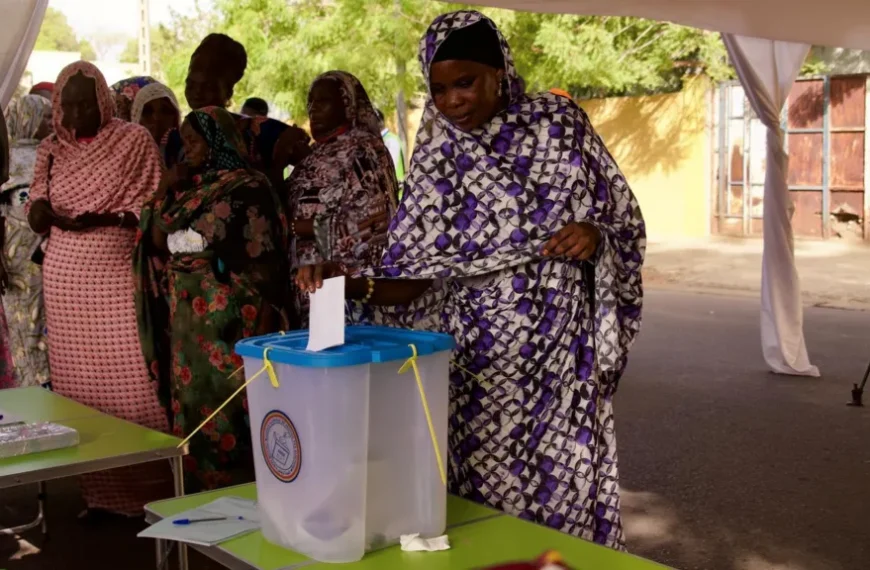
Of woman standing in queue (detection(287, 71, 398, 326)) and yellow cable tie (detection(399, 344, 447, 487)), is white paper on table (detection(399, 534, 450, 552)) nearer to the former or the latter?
yellow cable tie (detection(399, 344, 447, 487))

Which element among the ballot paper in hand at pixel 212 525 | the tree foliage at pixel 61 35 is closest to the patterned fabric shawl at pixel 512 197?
the ballot paper in hand at pixel 212 525

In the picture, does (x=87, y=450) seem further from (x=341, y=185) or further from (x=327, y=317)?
(x=341, y=185)

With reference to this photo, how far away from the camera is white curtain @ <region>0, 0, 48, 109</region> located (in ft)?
16.2

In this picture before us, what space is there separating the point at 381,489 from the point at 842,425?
473cm

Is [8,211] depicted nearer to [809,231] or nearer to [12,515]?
[12,515]

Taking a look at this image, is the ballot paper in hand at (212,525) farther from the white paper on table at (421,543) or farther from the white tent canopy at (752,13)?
the white tent canopy at (752,13)

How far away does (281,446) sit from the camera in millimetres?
2023

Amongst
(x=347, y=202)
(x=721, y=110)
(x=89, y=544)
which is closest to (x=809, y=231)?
(x=721, y=110)

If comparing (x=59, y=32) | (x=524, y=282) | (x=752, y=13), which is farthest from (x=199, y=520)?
(x=59, y=32)

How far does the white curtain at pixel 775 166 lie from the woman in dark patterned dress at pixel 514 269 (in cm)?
491

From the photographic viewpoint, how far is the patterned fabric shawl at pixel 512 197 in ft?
8.39

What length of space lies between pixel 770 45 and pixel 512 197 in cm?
528

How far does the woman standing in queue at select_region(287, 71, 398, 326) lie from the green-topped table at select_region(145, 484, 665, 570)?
7.89 feet

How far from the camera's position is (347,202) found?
461cm
